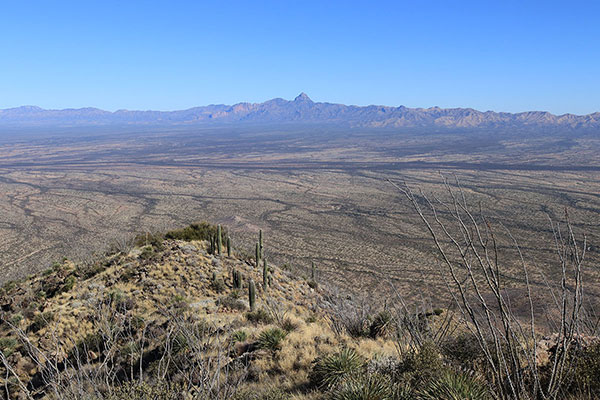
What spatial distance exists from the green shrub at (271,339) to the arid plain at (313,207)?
2.82 meters

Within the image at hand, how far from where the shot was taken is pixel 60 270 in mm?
15383

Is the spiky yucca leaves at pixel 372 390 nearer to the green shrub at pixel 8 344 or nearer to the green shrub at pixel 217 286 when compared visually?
the green shrub at pixel 8 344

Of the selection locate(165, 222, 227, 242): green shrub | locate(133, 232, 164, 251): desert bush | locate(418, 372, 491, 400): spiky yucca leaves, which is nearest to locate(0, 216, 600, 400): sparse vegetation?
locate(418, 372, 491, 400): spiky yucca leaves

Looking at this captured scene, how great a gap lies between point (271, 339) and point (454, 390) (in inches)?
197

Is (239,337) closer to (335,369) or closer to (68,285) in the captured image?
(335,369)

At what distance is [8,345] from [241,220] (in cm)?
3349

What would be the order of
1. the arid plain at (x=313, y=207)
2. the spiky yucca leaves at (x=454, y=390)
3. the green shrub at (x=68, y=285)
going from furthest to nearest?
the arid plain at (x=313, y=207), the green shrub at (x=68, y=285), the spiky yucca leaves at (x=454, y=390)

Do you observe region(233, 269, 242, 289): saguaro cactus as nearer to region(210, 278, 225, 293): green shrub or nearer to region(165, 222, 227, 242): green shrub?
region(210, 278, 225, 293): green shrub

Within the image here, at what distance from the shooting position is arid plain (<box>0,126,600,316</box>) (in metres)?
29.3

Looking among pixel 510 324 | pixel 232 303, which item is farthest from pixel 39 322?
pixel 510 324

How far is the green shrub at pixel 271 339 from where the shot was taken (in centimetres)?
849

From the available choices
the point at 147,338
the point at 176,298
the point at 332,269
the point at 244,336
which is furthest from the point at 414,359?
the point at 332,269

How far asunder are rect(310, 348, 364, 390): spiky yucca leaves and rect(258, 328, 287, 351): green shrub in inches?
90.9

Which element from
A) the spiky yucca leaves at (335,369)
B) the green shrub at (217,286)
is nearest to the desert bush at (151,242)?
the green shrub at (217,286)
